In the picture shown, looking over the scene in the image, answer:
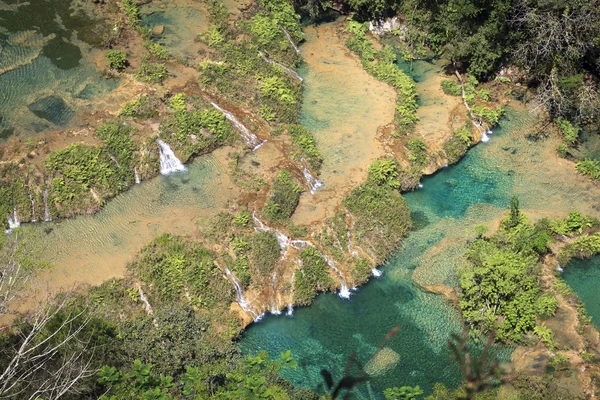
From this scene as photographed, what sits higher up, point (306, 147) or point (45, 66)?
point (45, 66)

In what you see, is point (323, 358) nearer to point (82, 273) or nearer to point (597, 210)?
point (82, 273)

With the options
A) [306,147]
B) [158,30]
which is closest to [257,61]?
[158,30]

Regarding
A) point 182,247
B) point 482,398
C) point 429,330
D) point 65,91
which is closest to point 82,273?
point 182,247

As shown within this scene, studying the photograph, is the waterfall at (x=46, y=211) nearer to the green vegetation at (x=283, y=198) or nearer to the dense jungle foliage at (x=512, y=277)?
the green vegetation at (x=283, y=198)

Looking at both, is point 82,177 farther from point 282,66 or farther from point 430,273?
point 430,273

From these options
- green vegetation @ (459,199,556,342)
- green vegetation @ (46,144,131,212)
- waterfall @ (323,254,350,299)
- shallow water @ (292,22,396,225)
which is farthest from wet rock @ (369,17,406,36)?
green vegetation @ (46,144,131,212)

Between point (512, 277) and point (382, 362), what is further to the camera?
point (512, 277)
